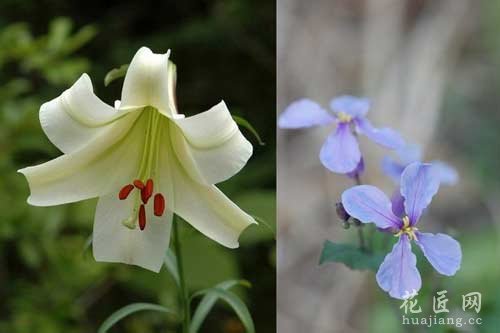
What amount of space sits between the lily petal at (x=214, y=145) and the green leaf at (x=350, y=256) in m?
0.10

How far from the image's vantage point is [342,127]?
69 centimetres

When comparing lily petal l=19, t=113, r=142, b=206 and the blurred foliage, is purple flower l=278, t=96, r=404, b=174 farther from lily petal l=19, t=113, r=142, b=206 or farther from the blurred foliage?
the blurred foliage

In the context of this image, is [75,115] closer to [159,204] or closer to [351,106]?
[159,204]

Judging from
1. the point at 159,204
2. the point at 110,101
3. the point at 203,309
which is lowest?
the point at 110,101

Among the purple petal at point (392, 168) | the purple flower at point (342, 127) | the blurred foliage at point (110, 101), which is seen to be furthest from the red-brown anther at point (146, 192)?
the blurred foliage at point (110, 101)

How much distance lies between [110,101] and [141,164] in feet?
4.18

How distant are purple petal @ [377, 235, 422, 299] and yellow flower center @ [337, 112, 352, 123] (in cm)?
14

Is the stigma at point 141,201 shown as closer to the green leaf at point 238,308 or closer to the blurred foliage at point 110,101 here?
the green leaf at point 238,308

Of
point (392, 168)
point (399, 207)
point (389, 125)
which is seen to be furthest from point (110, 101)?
point (399, 207)

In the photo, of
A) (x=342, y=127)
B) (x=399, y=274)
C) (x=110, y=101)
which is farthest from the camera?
(x=110, y=101)

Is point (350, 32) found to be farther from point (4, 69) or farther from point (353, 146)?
point (4, 69)

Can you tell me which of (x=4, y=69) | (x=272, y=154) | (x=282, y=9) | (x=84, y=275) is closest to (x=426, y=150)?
(x=282, y=9)

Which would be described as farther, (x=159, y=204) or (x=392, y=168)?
(x=392, y=168)

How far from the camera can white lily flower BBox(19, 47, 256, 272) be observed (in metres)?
0.63
